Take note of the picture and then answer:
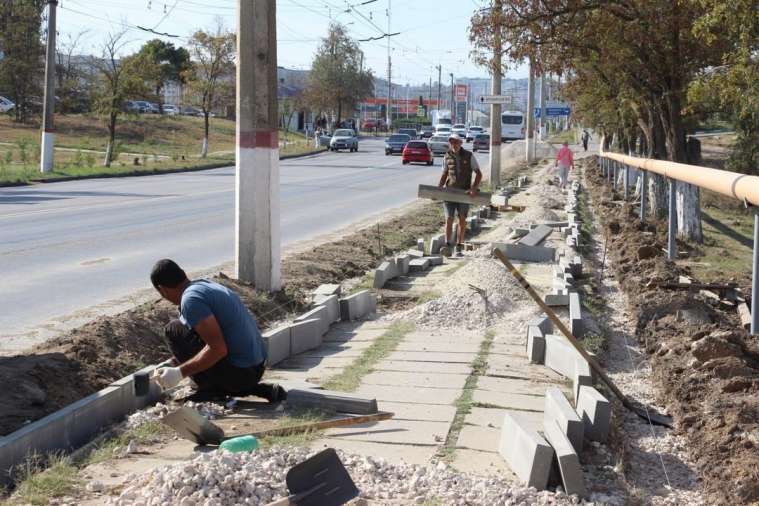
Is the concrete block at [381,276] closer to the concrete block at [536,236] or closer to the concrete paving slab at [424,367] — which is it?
the concrete block at [536,236]

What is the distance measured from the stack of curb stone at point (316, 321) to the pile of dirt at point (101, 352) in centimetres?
52

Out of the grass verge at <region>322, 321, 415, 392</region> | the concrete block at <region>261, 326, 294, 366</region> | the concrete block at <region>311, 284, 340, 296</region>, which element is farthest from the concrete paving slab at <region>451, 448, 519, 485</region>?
the concrete block at <region>311, 284, 340, 296</region>

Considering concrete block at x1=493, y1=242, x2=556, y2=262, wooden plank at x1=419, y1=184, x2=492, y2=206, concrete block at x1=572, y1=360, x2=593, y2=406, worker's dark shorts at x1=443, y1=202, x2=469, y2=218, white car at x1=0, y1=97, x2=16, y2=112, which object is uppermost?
white car at x1=0, y1=97, x2=16, y2=112

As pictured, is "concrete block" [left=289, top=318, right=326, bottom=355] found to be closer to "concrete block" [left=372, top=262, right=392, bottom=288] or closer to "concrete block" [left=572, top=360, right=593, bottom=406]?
"concrete block" [left=572, top=360, right=593, bottom=406]

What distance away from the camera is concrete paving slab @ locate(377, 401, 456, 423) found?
6445mm

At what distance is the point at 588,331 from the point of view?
956 cm

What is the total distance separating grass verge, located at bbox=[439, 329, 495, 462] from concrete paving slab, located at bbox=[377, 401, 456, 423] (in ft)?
0.20

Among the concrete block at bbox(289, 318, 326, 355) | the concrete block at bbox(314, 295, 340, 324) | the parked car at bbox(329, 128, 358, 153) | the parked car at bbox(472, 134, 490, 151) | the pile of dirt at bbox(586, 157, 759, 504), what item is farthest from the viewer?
the parked car at bbox(472, 134, 490, 151)

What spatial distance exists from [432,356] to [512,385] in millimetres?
1145

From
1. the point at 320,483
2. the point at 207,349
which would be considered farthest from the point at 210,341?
the point at 320,483

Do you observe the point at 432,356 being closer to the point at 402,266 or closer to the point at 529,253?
the point at 402,266

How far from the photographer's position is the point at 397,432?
239 inches

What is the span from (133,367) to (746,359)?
4837 millimetres

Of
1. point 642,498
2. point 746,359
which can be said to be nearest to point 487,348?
point 746,359
